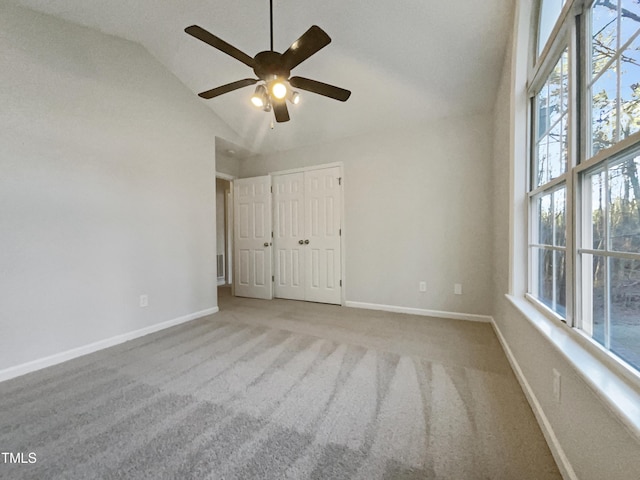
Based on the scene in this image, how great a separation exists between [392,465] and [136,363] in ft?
6.68

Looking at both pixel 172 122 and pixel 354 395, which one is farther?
pixel 172 122

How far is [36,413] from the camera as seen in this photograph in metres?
1.49

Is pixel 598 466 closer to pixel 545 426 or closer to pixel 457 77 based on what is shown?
pixel 545 426

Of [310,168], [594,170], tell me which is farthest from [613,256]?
[310,168]

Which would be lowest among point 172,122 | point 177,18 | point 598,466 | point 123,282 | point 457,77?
point 598,466

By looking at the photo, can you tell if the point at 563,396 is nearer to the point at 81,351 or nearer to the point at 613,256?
the point at 613,256

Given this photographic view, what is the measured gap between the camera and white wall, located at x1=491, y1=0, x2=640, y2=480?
2.47 ft

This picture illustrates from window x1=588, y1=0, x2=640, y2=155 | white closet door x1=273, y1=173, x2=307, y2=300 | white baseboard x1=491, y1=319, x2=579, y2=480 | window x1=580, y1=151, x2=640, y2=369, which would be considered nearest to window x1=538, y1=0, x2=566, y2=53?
window x1=588, y1=0, x2=640, y2=155

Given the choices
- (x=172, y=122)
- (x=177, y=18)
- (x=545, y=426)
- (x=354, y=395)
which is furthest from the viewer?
(x=172, y=122)

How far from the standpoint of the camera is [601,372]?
0.89 metres

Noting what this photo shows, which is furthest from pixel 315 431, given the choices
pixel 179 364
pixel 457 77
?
pixel 457 77

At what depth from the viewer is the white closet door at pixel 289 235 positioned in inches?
159

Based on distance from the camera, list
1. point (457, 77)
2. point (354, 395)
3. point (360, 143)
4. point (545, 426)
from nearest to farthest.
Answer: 1. point (545, 426)
2. point (354, 395)
3. point (457, 77)
4. point (360, 143)

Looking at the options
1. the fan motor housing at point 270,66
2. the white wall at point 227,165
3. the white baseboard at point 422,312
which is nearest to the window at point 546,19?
the fan motor housing at point 270,66
